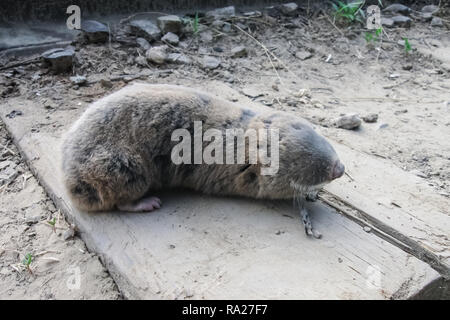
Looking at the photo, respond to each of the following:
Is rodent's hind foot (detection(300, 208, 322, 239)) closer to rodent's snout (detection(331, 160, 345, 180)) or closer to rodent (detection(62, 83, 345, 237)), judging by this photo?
rodent (detection(62, 83, 345, 237))

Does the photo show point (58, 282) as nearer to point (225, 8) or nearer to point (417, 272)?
point (417, 272)

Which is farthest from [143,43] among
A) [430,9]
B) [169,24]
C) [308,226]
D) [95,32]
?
[430,9]

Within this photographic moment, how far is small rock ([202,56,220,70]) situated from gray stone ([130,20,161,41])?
72cm

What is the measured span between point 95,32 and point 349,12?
13.1ft

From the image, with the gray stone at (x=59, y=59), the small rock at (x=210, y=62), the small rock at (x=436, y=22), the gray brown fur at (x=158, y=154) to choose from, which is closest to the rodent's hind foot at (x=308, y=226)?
the gray brown fur at (x=158, y=154)

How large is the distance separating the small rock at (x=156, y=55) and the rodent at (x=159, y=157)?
7.46 feet

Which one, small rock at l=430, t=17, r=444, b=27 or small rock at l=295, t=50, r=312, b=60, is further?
small rock at l=430, t=17, r=444, b=27

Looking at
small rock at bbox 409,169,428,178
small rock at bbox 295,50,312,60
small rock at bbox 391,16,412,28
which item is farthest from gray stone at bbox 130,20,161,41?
small rock at bbox 391,16,412,28

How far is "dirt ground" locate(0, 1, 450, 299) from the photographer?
2.95m

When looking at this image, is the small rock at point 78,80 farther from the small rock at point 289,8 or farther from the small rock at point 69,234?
the small rock at point 289,8

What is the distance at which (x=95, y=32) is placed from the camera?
545 cm

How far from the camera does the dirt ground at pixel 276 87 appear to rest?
2947 millimetres

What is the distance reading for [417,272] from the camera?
2623 millimetres

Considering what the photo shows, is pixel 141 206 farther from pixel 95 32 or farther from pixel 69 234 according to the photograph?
pixel 95 32
